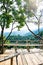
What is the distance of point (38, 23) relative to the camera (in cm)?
1558

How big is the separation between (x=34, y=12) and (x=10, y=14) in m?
5.61

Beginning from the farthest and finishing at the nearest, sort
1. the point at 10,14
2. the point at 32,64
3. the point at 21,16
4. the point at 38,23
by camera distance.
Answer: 1. the point at 38,23
2. the point at 21,16
3. the point at 10,14
4. the point at 32,64

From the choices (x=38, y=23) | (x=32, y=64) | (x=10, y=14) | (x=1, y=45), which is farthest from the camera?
(x=38, y=23)

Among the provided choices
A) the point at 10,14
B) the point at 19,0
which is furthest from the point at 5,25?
the point at 19,0

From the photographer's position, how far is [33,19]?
16.0 meters

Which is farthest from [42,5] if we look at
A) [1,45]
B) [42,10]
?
[1,45]

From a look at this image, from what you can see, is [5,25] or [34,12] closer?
[5,25]

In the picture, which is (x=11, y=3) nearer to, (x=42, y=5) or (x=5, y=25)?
(x=5, y=25)

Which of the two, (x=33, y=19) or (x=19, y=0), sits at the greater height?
(x=19, y=0)

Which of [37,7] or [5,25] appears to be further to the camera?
[37,7]

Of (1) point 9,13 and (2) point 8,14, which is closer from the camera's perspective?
(2) point 8,14

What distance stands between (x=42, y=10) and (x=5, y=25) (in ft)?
21.0

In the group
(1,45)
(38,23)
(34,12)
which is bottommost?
(1,45)

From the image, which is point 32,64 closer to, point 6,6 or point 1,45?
point 1,45
